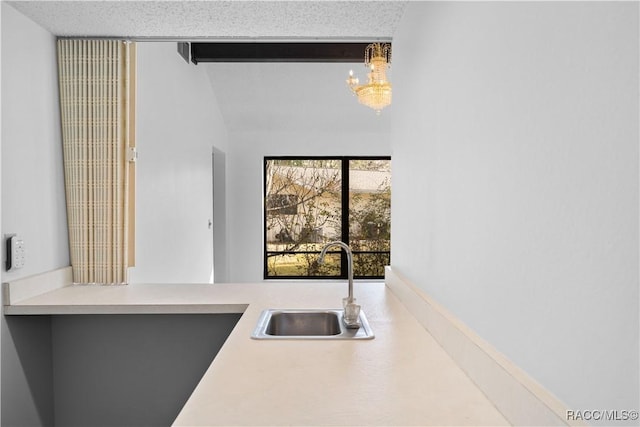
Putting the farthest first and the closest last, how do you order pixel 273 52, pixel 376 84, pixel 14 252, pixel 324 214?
1. pixel 324 214
2. pixel 273 52
3. pixel 376 84
4. pixel 14 252

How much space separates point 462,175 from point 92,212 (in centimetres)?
193

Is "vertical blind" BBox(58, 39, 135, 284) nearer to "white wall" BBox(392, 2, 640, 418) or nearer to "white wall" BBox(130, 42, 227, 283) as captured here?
"white wall" BBox(130, 42, 227, 283)

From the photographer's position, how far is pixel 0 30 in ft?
6.29

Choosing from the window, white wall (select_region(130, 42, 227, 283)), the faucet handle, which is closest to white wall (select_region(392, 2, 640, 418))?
the faucet handle

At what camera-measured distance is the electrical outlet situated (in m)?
1.97

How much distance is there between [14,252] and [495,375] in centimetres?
188

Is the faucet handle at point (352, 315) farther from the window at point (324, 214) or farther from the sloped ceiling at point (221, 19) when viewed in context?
the window at point (324, 214)

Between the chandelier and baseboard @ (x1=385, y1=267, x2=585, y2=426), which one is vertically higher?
the chandelier

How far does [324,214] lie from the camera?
660cm

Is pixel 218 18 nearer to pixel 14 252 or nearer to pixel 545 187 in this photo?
pixel 14 252

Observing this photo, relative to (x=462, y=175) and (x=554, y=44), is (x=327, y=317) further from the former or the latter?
(x=554, y=44)

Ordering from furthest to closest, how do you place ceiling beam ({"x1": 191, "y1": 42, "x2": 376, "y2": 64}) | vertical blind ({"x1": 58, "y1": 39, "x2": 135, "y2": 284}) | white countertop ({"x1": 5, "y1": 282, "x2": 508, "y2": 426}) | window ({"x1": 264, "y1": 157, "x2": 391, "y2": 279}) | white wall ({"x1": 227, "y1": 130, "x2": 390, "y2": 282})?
window ({"x1": 264, "y1": 157, "x2": 391, "y2": 279}) → white wall ({"x1": 227, "y1": 130, "x2": 390, "y2": 282}) → ceiling beam ({"x1": 191, "y1": 42, "x2": 376, "y2": 64}) → vertical blind ({"x1": 58, "y1": 39, "x2": 135, "y2": 284}) → white countertop ({"x1": 5, "y1": 282, "x2": 508, "y2": 426})

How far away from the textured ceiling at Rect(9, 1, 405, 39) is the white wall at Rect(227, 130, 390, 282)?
3.81 meters

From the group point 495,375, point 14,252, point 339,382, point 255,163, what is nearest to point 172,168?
point 14,252
